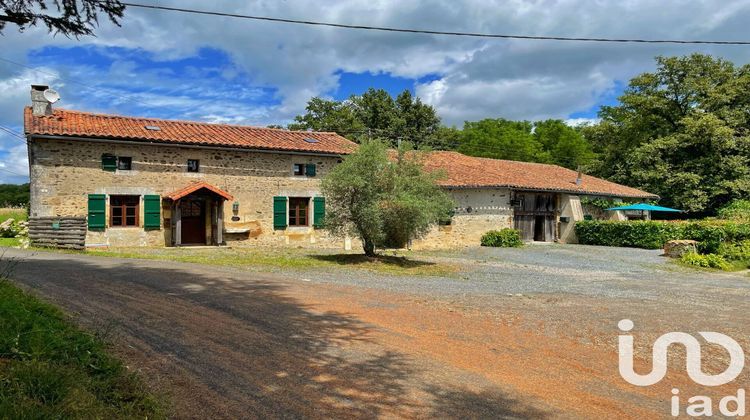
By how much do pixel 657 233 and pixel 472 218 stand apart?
8.59 m

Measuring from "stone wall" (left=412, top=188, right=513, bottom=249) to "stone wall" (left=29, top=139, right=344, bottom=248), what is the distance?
5.35 meters

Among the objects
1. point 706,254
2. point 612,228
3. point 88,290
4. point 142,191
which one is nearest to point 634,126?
point 612,228

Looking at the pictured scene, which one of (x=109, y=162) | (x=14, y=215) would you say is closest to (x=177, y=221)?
(x=109, y=162)

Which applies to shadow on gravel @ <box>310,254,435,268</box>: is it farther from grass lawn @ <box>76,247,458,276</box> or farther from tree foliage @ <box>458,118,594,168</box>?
tree foliage @ <box>458,118,594,168</box>

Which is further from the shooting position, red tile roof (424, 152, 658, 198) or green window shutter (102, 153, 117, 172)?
red tile roof (424, 152, 658, 198)

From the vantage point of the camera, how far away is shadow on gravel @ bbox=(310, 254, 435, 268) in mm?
15785

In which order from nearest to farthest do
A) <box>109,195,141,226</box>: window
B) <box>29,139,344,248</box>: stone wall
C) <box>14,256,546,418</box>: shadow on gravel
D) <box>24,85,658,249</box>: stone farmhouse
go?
<box>14,256,546,418</box>: shadow on gravel < <box>29,139,344,248</box>: stone wall < <box>24,85,658,249</box>: stone farmhouse < <box>109,195,141,226</box>: window

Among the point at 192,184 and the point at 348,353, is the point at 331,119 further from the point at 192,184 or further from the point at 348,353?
the point at 348,353

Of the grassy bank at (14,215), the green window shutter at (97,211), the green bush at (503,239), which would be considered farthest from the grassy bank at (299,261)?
the grassy bank at (14,215)

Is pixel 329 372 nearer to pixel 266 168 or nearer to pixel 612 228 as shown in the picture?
pixel 266 168

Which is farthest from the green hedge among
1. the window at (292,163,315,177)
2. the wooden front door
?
the wooden front door

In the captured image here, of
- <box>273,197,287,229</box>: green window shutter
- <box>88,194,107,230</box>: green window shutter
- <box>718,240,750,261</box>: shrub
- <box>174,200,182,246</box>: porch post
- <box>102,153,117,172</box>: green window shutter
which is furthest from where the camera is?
<box>273,197,287,229</box>: green window shutter

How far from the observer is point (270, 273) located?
1238 cm

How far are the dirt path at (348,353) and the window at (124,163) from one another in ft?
32.3
